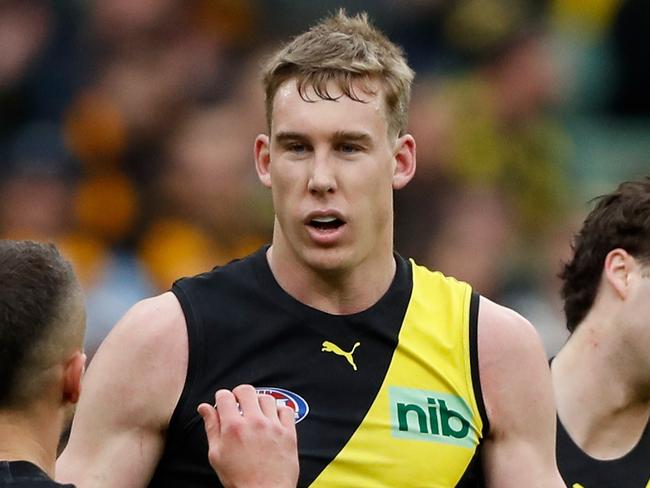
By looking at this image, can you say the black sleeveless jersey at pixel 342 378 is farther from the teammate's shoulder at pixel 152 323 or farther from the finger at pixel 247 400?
the finger at pixel 247 400

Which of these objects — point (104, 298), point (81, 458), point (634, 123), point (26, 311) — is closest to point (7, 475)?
point (26, 311)

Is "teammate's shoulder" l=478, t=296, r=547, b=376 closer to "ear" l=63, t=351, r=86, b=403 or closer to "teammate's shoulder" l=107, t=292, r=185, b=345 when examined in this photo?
"teammate's shoulder" l=107, t=292, r=185, b=345

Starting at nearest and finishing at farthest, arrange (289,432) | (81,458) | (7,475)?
(7,475), (289,432), (81,458)

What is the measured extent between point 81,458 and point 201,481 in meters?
0.33

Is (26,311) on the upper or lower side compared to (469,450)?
upper

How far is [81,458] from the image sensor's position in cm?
402

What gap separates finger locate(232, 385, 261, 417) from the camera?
3.78 meters

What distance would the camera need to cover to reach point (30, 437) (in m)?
3.47

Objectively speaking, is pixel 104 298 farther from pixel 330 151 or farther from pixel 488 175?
pixel 330 151

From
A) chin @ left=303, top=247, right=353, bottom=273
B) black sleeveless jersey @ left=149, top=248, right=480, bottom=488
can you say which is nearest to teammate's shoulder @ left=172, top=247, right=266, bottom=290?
black sleeveless jersey @ left=149, top=248, right=480, bottom=488

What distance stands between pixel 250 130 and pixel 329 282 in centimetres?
487

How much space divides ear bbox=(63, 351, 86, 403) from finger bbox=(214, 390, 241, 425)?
1.27 feet

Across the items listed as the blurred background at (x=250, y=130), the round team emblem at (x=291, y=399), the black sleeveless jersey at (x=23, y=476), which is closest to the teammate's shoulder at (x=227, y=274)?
the round team emblem at (x=291, y=399)

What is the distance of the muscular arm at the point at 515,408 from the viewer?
4.27 metres
